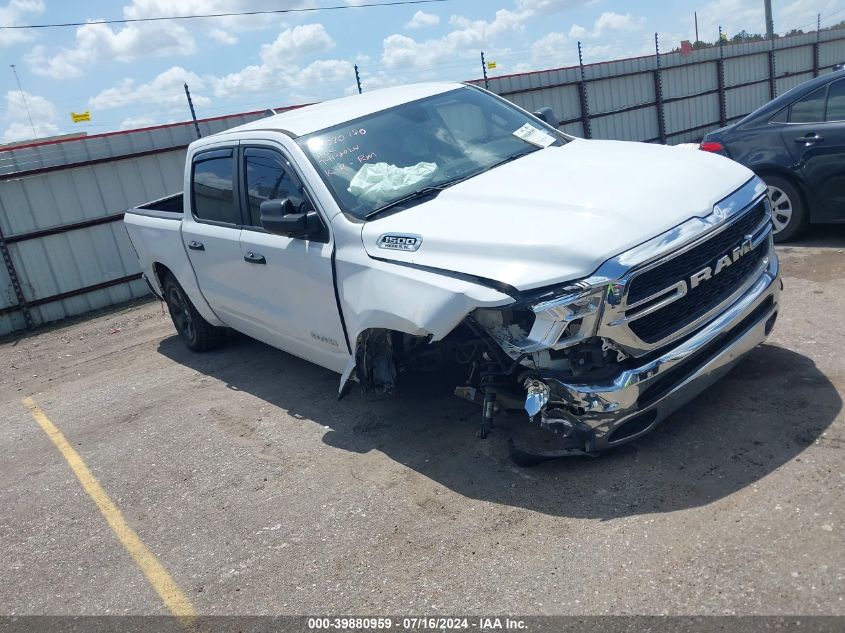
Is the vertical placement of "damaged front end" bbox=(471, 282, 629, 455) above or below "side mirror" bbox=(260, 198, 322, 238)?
below

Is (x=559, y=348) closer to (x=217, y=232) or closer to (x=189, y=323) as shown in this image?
(x=217, y=232)

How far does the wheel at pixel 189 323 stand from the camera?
7.21 m

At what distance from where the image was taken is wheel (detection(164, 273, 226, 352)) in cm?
721

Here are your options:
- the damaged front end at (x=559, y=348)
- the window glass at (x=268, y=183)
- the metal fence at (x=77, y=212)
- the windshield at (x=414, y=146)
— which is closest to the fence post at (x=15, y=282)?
the metal fence at (x=77, y=212)

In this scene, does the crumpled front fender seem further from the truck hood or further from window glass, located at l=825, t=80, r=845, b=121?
window glass, located at l=825, t=80, r=845, b=121

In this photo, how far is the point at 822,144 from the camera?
6840 mm

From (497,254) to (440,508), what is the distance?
134 cm

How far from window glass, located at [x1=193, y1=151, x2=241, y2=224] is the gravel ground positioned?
1.48 m

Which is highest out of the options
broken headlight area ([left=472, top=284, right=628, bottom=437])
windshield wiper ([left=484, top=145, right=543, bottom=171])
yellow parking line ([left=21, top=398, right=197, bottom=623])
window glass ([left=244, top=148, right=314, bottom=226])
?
window glass ([left=244, top=148, right=314, bottom=226])

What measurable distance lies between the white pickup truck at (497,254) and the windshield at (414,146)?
0.01 metres

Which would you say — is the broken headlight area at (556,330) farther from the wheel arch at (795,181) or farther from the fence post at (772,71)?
the fence post at (772,71)

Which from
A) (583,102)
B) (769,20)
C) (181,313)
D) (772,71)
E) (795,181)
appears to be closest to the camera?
(795,181)

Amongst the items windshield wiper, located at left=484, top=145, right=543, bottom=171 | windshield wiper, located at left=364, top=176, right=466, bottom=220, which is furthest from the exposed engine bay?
windshield wiper, located at left=484, top=145, right=543, bottom=171

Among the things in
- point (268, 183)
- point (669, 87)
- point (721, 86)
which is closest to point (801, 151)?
point (268, 183)
